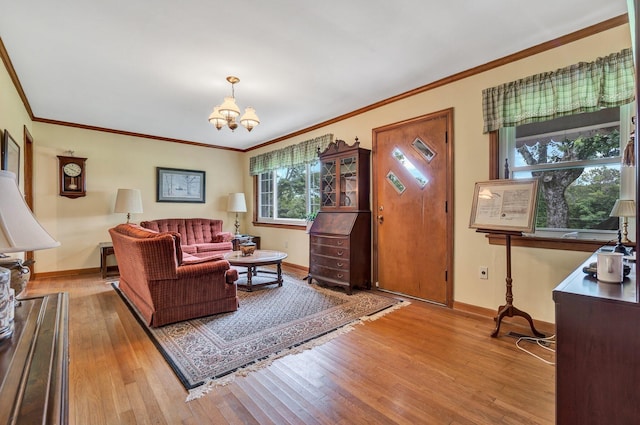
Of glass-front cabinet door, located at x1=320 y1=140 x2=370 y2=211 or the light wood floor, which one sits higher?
glass-front cabinet door, located at x1=320 y1=140 x2=370 y2=211

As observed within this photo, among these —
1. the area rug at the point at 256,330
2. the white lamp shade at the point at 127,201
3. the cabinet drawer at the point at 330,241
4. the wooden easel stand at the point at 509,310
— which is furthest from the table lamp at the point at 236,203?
the wooden easel stand at the point at 509,310

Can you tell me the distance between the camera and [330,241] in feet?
13.0

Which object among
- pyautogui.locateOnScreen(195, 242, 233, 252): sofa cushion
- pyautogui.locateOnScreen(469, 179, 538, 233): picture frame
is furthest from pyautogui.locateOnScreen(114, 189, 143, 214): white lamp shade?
pyautogui.locateOnScreen(469, 179, 538, 233): picture frame

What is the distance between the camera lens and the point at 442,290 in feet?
10.6

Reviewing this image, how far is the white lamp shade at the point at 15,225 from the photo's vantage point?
0.86m

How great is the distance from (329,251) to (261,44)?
249 cm

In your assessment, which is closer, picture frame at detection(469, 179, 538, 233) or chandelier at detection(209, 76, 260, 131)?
picture frame at detection(469, 179, 538, 233)

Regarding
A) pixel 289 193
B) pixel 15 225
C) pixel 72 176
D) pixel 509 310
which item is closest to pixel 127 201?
pixel 72 176

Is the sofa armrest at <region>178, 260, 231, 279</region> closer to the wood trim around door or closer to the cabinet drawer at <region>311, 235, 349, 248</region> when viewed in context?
the cabinet drawer at <region>311, 235, 349, 248</region>

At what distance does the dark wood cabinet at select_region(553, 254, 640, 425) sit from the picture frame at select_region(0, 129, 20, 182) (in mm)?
3943

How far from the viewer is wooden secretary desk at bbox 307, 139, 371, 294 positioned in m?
3.79

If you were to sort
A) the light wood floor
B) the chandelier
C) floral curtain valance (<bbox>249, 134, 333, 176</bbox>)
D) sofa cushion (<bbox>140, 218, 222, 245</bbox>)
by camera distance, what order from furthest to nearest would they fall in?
sofa cushion (<bbox>140, 218, 222, 245</bbox>) → floral curtain valance (<bbox>249, 134, 333, 176</bbox>) → the chandelier → the light wood floor

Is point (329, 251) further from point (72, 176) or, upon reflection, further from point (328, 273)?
point (72, 176)

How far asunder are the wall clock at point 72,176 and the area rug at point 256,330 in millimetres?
2243
